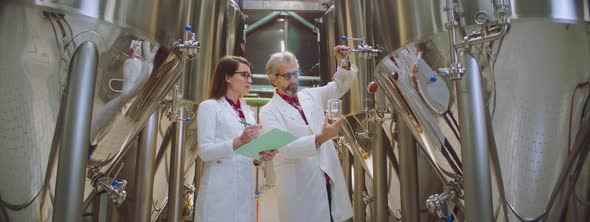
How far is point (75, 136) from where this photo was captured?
160 centimetres

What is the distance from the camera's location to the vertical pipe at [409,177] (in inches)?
107

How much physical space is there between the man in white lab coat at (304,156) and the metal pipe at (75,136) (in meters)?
0.96

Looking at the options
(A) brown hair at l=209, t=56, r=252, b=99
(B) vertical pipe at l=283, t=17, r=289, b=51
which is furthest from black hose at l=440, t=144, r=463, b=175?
(B) vertical pipe at l=283, t=17, r=289, b=51

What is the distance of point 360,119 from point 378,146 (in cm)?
36

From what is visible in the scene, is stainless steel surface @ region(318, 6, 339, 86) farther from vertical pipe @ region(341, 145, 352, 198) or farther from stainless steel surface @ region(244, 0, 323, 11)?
stainless steel surface @ region(244, 0, 323, 11)

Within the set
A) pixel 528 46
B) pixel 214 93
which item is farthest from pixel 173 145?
pixel 528 46

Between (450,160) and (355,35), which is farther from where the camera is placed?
(355,35)

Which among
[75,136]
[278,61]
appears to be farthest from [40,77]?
[278,61]

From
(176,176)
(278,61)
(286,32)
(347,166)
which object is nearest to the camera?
(278,61)

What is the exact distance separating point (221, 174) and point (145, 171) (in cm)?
94

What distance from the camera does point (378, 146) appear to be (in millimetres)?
3197

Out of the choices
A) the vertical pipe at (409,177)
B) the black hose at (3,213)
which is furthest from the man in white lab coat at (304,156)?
the black hose at (3,213)

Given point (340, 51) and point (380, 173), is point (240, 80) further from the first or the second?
point (380, 173)

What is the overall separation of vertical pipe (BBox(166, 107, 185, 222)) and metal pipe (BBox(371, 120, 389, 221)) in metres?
1.40
